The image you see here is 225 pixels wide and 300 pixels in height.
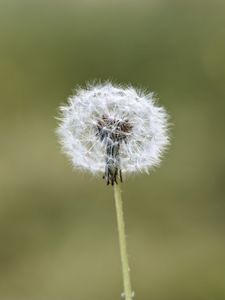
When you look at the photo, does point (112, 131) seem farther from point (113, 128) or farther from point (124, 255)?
point (124, 255)

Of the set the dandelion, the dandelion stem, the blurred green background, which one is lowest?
the dandelion stem

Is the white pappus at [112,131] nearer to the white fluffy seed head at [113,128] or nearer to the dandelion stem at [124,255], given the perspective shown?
the white fluffy seed head at [113,128]

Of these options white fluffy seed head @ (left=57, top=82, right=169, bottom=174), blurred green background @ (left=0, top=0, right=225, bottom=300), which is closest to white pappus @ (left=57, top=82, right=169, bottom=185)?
white fluffy seed head @ (left=57, top=82, right=169, bottom=174)

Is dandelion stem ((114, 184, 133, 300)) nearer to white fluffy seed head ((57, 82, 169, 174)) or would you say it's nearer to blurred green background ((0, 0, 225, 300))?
white fluffy seed head ((57, 82, 169, 174))

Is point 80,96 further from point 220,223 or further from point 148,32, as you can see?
point 148,32

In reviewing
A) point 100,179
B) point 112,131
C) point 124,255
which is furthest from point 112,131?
point 100,179

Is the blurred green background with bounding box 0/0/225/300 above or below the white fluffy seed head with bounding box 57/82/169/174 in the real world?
above

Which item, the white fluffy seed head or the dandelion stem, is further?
the white fluffy seed head
